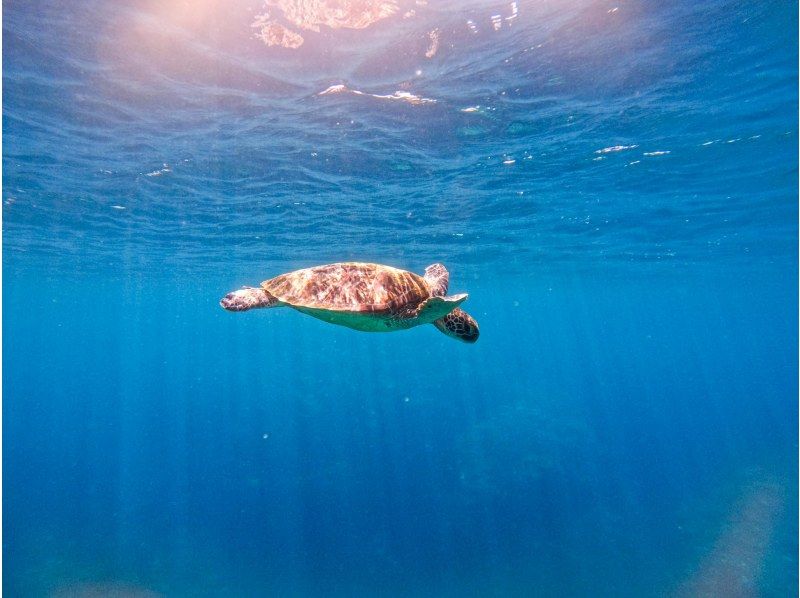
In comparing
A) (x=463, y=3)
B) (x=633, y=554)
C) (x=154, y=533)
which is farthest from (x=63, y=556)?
(x=463, y=3)

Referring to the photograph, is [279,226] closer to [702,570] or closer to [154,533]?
[154,533]

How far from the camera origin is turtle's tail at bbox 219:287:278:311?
23.6ft

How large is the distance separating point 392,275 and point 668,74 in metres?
9.94

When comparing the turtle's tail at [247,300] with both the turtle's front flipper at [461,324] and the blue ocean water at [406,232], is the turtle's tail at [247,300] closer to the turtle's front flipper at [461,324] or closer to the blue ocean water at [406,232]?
the turtle's front flipper at [461,324]

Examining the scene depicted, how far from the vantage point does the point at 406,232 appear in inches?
1045

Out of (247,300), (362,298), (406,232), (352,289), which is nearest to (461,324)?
(362,298)

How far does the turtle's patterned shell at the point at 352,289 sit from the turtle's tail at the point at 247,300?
0.55 ft

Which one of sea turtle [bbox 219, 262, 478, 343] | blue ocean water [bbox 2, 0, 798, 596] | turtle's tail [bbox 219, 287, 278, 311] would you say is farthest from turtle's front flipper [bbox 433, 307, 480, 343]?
blue ocean water [bbox 2, 0, 798, 596]

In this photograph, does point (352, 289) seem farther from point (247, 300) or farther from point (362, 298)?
point (247, 300)

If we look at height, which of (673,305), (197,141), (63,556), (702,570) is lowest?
(702,570)

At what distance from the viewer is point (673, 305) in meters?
79.4

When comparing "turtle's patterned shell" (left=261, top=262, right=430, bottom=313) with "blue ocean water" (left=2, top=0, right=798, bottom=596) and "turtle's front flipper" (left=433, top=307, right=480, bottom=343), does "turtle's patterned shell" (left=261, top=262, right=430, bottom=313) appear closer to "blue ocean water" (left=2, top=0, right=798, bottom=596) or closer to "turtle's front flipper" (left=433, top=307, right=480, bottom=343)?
"turtle's front flipper" (left=433, top=307, right=480, bottom=343)

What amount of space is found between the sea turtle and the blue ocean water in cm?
598

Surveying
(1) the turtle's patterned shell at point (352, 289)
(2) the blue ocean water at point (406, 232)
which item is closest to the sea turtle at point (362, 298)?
(1) the turtle's patterned shell at point (352, 289)
